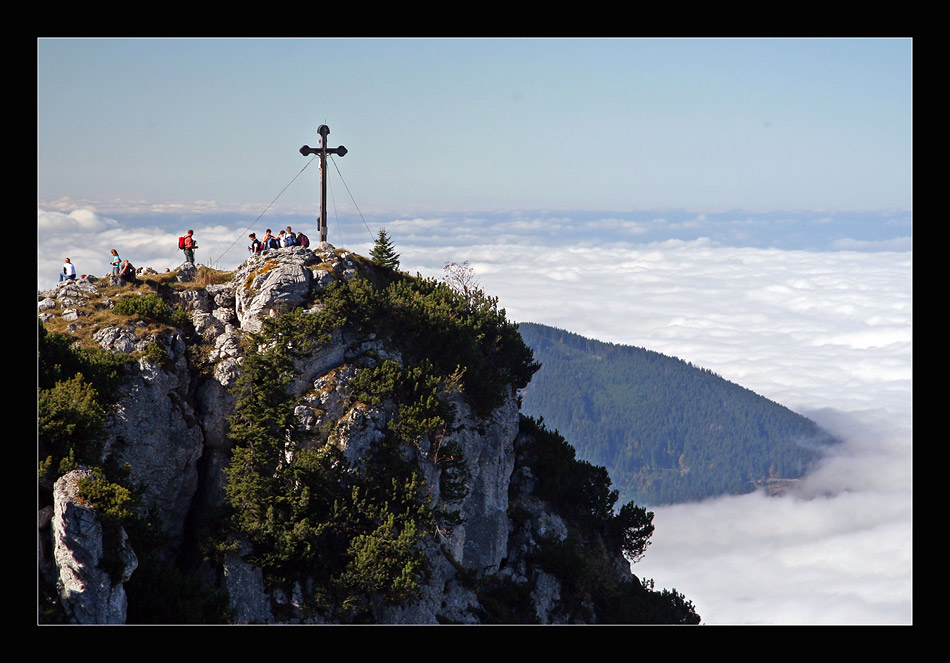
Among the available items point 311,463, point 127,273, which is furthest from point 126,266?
point 311,463

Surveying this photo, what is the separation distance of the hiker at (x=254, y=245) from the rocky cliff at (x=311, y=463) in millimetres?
1942

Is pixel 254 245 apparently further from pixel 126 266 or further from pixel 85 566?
pixel 85 566

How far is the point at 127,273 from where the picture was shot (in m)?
Result: 43.4

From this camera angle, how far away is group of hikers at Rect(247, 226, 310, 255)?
4622 centimetres

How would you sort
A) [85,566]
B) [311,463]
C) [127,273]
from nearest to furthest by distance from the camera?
1. [85,566]
2. [311,463]
3. [127,273]

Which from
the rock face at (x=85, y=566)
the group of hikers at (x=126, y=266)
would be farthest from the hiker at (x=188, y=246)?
the rock face at (x=85, y=566)

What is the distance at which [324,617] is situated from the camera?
35.5 m

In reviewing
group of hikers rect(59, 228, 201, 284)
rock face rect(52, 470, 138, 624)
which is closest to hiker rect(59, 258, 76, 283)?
group of hikers rect(59, 228, 201, 284)

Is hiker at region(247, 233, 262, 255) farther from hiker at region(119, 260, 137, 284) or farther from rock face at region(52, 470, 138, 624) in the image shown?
rock face at region(52, 470, 138, 624)

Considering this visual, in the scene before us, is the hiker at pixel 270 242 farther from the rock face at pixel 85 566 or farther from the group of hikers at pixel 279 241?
the rock face at pixel 85 566

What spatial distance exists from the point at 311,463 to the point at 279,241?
45.4ft

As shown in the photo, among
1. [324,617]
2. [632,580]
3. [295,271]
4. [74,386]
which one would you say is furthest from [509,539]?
[74,386]

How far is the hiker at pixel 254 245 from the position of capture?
1816 inches
